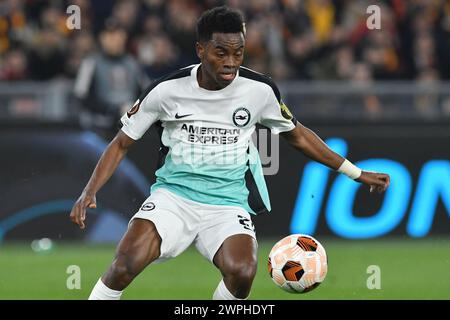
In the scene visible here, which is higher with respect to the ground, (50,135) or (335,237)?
(50,135)

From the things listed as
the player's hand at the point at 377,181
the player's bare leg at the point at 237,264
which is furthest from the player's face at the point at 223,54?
the player's hand at the point at 377,181

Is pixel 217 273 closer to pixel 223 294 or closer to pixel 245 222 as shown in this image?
pixel 245 222

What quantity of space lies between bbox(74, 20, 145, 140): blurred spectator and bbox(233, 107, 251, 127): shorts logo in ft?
18.0

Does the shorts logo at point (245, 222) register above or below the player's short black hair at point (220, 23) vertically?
below

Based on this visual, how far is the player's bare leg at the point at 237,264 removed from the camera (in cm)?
744

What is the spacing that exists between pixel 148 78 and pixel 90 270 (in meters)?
4.03

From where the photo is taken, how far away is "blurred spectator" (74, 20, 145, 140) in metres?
13.4

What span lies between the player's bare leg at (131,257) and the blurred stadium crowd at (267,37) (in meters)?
7.59

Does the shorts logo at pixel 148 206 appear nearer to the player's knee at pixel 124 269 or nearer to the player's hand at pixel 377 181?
the player's knee at pixel 124 269

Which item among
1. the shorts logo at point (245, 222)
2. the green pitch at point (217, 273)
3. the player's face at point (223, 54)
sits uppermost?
the player's face at point (223, 54)

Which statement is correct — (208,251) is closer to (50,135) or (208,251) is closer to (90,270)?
(90,270)

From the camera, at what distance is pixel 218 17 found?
768 cm

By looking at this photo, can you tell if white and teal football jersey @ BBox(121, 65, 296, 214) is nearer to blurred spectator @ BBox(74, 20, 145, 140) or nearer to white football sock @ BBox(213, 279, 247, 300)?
white football sock @ BBox(213, 279, 247, 300)

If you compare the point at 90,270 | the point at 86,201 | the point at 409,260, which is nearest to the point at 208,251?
the point at 86,201
